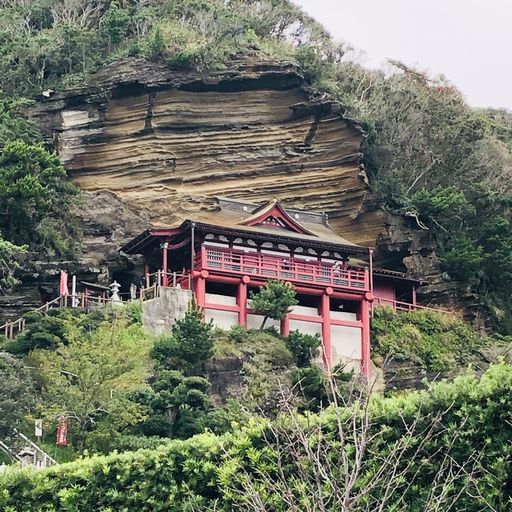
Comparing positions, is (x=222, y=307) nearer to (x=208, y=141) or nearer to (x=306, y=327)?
(x=306, y=327)

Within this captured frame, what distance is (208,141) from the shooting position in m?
48.8

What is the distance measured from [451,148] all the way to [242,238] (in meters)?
14.2

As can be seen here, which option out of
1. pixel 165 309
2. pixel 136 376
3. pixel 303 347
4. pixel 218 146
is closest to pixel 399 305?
pixel 303 347

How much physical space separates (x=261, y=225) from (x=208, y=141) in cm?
774

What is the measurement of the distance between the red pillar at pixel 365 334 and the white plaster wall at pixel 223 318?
435cm

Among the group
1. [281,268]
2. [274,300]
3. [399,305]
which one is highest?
[281,268]

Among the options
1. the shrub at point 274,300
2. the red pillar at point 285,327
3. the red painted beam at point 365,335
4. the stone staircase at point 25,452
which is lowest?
the red painted beam at point 365,335

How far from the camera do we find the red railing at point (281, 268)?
39.4 metres

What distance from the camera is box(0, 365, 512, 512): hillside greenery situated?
15.9m

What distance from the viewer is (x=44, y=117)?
159 ft

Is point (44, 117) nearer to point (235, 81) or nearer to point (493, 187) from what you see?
point (235, 81)

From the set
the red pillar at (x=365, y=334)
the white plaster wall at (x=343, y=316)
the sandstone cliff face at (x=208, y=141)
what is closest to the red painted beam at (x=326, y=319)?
the white plaster wall at (x=343, y=316)

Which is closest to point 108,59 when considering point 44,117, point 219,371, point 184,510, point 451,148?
point 44,117

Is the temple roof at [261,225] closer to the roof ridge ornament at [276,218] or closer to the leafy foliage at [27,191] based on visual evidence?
the roof ridge ornament at [276,218]
